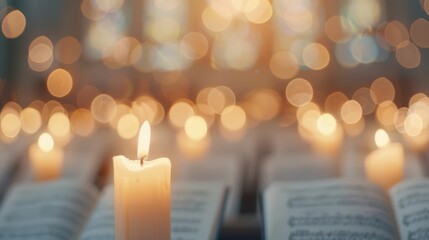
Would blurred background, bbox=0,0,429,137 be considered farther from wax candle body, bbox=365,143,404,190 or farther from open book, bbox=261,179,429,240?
open book, bbox=261,179,429,240

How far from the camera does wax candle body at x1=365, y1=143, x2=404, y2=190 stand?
109cm

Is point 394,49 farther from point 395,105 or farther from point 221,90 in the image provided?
point 221,90

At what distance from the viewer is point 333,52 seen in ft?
13.8

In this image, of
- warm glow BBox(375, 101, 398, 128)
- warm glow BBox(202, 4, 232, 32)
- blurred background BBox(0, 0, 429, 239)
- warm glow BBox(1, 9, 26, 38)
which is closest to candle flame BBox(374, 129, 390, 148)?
warm glow BBox(375, 101, 398, 128)

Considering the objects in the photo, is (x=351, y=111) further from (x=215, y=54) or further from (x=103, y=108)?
(x=103, y=108)

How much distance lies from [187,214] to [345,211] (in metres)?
0.22

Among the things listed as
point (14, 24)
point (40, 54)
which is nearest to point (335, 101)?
point (40, 54)

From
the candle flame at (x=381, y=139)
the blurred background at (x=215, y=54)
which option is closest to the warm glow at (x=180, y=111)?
the blurred background at (x=215, y=54)

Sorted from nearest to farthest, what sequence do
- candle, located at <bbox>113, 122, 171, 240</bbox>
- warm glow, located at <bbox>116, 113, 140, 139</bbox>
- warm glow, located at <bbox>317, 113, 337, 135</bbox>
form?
1. candle, located at <bbox>113, 122, 171, 240</bbox>
2. warm glow, located at <bbox>317, 113, 337, 135</bbox>
3. warm glow, located at <bbox>116, 113, 140, 139</bbox>

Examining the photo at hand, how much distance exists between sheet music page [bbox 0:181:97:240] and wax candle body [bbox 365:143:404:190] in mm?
465

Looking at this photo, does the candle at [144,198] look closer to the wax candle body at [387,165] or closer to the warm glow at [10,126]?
the wax candle body at [387,165]

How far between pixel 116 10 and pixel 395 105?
71.1 inches

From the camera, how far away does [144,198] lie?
704 mm

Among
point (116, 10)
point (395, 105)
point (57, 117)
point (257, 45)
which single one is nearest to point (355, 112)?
point (395, 105)
